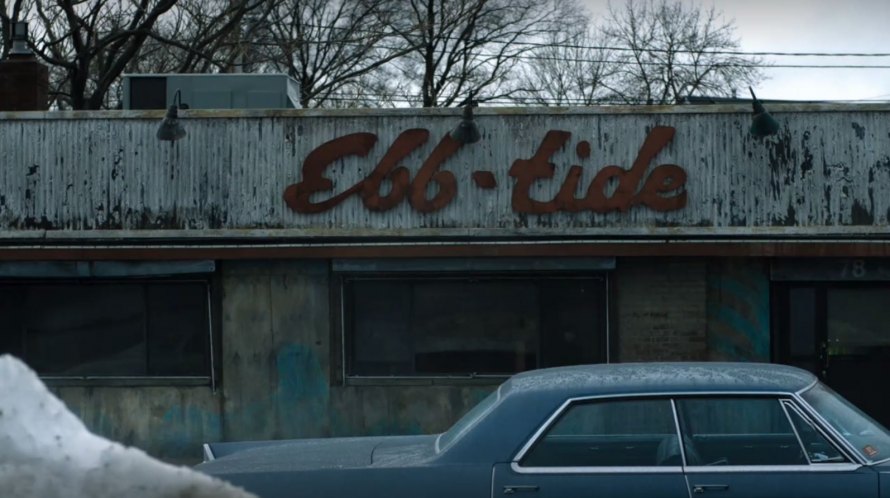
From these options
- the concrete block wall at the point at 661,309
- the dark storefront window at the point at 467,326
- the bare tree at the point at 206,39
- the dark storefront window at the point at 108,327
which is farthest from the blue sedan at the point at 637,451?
the bare tree at the point at 206,39

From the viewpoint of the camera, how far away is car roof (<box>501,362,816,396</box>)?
17.9 feet

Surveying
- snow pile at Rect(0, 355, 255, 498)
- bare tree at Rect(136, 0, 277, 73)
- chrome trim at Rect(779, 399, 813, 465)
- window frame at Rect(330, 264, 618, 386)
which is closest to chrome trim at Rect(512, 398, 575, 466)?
chrome trim at Rect(779, 399, 813, 465)

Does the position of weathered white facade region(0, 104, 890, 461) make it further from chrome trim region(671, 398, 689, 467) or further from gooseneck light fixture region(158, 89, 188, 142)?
chrome trim region(671, 398, 689, 467)

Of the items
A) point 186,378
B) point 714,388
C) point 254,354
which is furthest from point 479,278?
point 714,388

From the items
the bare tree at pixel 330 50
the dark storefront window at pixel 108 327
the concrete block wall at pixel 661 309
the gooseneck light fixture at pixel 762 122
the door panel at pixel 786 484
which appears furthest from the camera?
the bare tree at pixel 330 50

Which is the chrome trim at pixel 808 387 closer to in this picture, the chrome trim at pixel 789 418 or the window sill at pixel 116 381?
the chrome trim at pixel 789 418

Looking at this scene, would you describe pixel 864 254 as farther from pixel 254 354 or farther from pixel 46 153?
pixel 46 153

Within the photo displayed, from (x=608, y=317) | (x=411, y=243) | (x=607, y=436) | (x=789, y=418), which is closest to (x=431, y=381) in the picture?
(x=411, y=243)

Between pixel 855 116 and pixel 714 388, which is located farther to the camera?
pixel 855 116

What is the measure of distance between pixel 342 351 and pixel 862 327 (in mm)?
5663

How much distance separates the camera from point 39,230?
12.2m

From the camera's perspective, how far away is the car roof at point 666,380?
5.46 meters

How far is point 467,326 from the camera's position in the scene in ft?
40.2

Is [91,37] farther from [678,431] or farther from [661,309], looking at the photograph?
[678,431]
